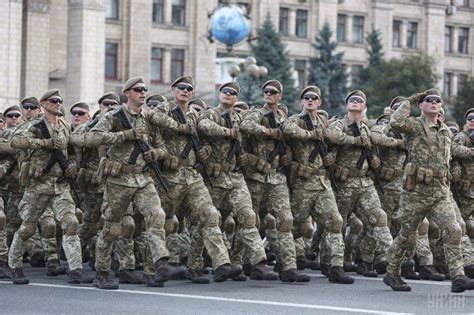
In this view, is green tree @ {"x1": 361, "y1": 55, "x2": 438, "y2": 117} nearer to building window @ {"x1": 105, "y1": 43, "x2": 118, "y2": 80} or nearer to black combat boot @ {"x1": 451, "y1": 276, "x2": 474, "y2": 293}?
building window @ {"x1": 105, "y1": 43, "x2": 118, "y2": 80}

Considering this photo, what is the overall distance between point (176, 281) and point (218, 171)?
131cm

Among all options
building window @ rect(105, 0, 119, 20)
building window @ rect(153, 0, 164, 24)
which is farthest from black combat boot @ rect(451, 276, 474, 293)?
building window @ rect(153, 0, 164, 24)

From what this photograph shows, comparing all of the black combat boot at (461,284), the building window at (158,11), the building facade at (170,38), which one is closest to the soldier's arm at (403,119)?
the black combat boot at (461,284)

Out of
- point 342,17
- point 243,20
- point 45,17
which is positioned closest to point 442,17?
point 342,17

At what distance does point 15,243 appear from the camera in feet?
57.9

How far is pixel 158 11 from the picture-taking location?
69.8 meters

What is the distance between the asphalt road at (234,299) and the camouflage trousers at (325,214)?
389mm

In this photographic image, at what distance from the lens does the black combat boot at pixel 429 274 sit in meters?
19.0

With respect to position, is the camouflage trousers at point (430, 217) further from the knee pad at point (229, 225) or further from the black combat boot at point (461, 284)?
the knee pad at point (229, 225)

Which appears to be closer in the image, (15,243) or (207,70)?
(15,243)

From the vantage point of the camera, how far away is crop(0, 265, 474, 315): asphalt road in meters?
14.8

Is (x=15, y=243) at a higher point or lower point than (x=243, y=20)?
lower

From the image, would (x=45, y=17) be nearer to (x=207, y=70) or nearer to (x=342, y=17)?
(x=207, y=70)

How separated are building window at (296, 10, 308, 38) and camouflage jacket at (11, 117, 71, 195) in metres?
58.7
